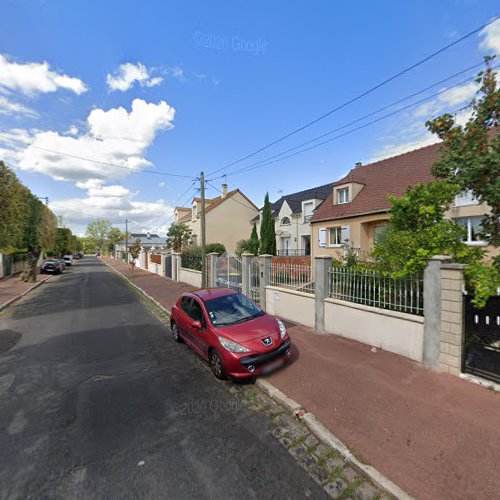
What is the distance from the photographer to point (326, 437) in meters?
3.16

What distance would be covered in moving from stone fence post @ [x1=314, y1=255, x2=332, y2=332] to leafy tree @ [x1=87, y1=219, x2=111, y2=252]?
107008 millimetres

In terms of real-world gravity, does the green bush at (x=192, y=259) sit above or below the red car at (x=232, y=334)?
above

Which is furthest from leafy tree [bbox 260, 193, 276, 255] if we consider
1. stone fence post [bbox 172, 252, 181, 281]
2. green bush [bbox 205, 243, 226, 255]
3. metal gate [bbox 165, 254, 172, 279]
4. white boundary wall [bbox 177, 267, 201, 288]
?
white boundary wall [bbox 177, 267, 201, 288]

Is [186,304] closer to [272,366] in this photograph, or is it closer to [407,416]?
[272,366]

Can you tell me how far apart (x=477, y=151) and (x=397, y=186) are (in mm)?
11718

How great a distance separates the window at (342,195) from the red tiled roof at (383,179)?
0.50 m

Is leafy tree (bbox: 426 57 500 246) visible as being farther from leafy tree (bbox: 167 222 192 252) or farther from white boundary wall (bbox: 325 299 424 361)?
leafy tree (bbox: 167 222 192 252)

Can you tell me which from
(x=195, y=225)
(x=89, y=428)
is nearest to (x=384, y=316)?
(x=89, y=428)

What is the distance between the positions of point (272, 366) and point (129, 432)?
7.85ft

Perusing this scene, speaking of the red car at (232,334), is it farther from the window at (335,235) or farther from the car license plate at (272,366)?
the window at (335,235)

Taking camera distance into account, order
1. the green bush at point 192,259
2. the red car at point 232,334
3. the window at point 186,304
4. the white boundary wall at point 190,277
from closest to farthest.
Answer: the red car at point 232,334
the window at point 186,304
the white boundary wall at point 190,277
the green bush at point 192,259

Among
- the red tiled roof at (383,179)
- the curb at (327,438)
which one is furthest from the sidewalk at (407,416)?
the red tiled roof at (383,179)

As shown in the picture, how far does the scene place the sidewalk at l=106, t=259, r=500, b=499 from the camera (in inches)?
103

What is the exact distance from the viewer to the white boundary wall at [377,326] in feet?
16.7
